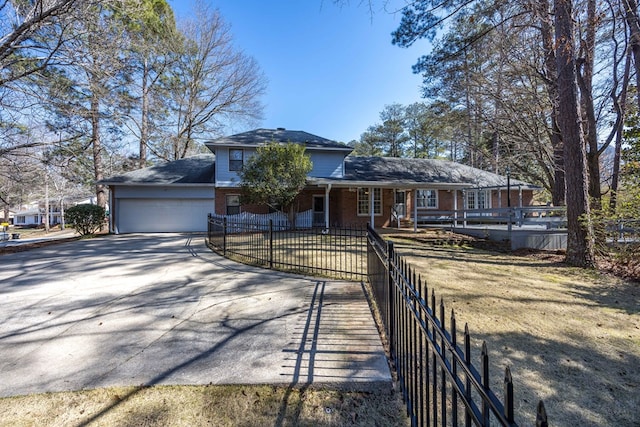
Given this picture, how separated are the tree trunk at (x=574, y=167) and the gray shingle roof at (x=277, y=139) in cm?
1055

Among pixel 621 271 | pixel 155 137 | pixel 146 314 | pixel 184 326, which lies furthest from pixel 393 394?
pixel 155 137

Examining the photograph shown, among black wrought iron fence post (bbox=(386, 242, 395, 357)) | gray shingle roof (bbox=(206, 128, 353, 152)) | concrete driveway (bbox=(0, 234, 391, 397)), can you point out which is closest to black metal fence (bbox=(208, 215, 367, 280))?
concrete driveway (bbox=(0, 234, 391, 397))

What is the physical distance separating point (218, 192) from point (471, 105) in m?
14.9

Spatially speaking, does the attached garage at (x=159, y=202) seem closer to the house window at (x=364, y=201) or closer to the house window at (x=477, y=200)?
the house window at (x=364, y=201)

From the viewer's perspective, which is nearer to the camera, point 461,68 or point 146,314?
point 146,314

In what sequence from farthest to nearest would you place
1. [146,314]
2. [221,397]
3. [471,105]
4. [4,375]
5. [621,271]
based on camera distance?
[471,105] < [621,271] < [146,314] < [4,375] < [221,397]

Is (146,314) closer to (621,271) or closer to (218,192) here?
(621,271)

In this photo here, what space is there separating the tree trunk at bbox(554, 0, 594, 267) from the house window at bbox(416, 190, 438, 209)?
1099 centimetres

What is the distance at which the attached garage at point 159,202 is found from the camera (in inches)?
615

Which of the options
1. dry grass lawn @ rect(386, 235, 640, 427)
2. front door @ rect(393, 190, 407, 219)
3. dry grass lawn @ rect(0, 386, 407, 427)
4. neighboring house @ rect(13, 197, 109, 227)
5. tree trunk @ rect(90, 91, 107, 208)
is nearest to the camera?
dry grass lawn @ rect(0, 386, 407, 427)

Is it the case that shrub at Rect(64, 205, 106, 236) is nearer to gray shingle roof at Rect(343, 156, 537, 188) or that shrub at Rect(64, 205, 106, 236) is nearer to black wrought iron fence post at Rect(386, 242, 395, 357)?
gray shingle roof at Rect(343, 156, 537, 188)

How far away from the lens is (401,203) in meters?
18.3

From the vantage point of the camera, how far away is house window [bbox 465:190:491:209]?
20375mm

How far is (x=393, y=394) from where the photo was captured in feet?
7.97
